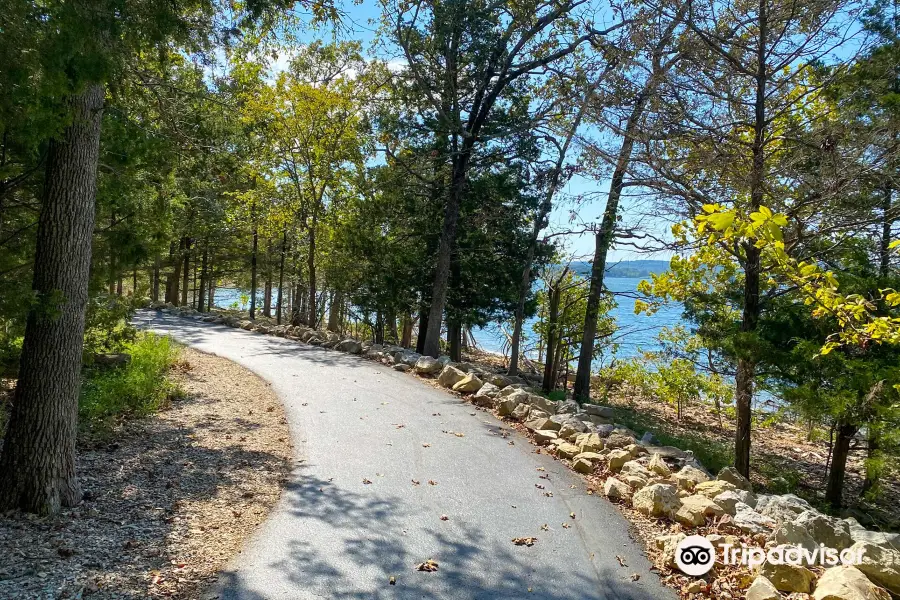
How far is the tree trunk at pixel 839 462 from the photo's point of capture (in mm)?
7770

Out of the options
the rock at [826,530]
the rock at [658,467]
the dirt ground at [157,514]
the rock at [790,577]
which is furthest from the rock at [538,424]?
the rock at [790,577]

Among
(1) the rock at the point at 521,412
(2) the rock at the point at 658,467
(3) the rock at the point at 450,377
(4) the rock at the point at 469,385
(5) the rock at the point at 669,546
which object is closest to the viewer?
(5) the rock at the point at 669,546

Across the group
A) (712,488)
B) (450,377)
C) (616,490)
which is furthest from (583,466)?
(450,377)

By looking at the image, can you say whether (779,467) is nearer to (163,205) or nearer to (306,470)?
(306,470)

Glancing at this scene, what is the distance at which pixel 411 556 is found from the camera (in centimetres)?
435

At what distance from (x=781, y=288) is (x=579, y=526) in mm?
5328

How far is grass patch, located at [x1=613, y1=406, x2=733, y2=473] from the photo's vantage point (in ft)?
29.9

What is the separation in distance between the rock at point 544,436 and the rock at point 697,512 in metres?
2.53

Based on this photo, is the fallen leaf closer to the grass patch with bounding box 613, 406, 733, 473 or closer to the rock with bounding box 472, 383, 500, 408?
the rock with bounding box 472, 383, 500, 408

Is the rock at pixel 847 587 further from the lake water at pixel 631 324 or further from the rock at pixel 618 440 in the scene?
the lake water at pixel 631 324

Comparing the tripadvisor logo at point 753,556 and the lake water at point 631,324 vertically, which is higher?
Answer: the lake water at point 631,324

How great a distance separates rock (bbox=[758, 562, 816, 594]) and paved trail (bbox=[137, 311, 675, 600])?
73 centimetres

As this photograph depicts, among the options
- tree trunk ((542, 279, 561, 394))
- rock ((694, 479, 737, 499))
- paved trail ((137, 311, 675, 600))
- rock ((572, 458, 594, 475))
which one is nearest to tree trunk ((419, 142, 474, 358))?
tree trunk ((542, 279, 561, 394))

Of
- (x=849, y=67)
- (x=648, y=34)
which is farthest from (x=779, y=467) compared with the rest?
(x=648, y=34)
